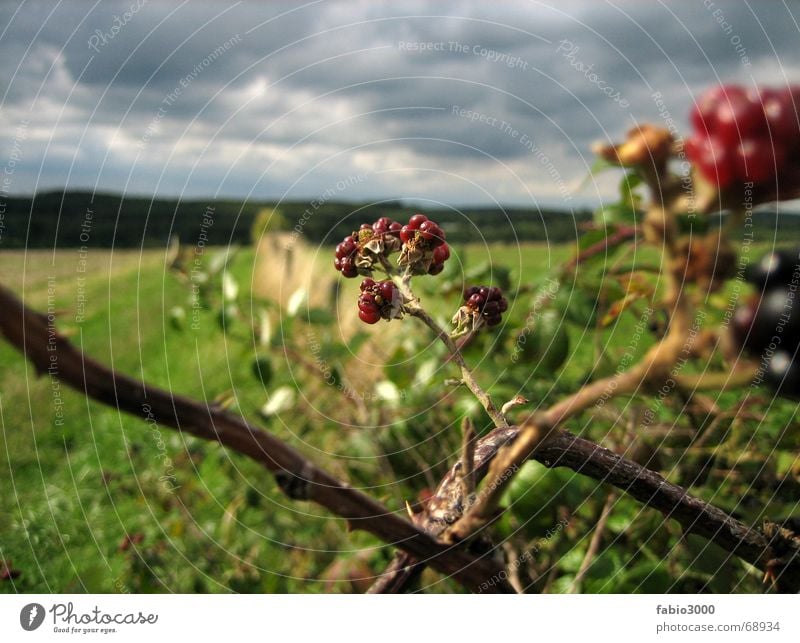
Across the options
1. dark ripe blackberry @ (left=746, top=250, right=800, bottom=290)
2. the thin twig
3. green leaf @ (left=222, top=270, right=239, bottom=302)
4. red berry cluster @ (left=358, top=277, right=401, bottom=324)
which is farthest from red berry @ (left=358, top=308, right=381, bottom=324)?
green leaf @ (left=222, top=270, right=239, bottom=302)

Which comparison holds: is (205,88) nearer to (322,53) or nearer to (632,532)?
(322,53)

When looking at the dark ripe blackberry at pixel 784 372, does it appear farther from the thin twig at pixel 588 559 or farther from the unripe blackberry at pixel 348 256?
the thin twig at pixel 588 559

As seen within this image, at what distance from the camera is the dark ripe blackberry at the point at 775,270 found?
0.22 m

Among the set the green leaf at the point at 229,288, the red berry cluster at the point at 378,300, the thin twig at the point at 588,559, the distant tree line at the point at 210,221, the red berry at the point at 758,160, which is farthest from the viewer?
the green leaf at the point at 229,288

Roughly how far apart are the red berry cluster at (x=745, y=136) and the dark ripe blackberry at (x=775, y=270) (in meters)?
0.04

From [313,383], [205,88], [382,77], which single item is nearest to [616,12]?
[382,77]

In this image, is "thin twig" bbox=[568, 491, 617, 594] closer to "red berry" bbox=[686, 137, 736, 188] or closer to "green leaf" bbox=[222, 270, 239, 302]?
"red berry" bbox=[686, 137, 736, 188]

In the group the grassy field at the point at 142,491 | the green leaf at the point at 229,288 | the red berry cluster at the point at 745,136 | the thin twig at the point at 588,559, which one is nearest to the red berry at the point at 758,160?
the red berry cluster at the point at 745,136

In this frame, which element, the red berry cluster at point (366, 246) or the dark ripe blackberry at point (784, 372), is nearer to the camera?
the dark ripe blackberry at point (784, 372)

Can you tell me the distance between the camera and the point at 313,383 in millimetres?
1263

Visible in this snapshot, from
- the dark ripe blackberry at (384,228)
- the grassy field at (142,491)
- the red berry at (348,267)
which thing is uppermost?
the dark ripe blackberry at (384,228)

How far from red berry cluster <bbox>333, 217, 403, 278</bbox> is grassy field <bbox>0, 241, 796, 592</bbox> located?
92 millimetres

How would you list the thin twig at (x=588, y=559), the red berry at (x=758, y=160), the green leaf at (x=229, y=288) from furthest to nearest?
the green leaf at (x=229, y=288), the thin twig at (x=588, y=559), the red berry at (x=758, y=160)

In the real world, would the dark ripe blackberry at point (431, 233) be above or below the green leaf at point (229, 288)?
above
